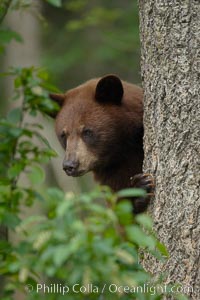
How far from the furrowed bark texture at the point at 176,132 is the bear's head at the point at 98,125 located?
50.3 inches

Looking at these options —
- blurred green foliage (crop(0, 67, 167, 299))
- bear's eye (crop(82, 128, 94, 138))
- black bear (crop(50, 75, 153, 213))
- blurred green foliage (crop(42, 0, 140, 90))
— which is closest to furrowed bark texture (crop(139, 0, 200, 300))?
blurred green foliage (crop(0, 67, 167, 299))

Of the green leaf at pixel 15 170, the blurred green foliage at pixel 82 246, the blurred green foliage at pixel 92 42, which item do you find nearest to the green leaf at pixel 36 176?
the green leaf at pixel 15 170

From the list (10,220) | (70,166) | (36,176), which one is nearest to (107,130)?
(70,166)

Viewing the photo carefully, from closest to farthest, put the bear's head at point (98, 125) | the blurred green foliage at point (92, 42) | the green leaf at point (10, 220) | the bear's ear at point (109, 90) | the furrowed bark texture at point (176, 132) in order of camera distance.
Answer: the green leaf at point (10, 220) → the furrowed bark texture at point (176, 132) → the bear's ear at point (109, 90) → the bear's head at point (98, 125) → the blurred green foliage at point (92, 42)

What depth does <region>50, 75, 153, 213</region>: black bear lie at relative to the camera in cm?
704

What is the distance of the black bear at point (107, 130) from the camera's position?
7.04 metres

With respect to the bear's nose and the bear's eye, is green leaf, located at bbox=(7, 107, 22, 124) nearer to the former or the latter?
the bear's nose

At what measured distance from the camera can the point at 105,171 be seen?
7.37 m

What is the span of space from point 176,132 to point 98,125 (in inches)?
65.8

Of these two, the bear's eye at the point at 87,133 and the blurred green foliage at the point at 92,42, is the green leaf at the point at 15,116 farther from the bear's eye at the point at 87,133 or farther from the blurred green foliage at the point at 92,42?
the blurred green foliage at the point at 92,42

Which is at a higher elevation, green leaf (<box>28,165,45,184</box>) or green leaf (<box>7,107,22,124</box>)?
green leaf (<box>7,107,22,124</box>)

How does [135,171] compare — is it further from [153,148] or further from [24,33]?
[24,33]

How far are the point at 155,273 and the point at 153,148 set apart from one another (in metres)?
0.79

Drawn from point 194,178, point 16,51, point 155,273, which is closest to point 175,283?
point 155,273
